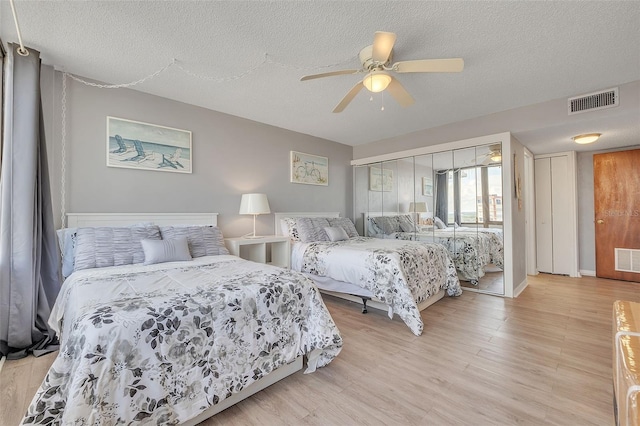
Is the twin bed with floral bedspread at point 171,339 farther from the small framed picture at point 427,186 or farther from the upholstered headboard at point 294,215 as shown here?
the small framed picture at point 427,186

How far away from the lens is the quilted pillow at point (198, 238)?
9.05ft

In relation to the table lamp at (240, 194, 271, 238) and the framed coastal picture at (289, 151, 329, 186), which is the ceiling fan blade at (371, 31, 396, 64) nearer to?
the table lamp at (240, 194, 271, 238)

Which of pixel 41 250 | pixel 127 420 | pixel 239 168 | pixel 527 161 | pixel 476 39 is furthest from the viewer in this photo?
pixel 527 161

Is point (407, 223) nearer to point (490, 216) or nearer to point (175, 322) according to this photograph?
point (490, 216)

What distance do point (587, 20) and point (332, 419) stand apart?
3.11 m

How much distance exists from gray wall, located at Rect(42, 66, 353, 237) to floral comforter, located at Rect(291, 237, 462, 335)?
1.18 metres

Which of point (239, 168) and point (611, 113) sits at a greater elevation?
point (611, 113)

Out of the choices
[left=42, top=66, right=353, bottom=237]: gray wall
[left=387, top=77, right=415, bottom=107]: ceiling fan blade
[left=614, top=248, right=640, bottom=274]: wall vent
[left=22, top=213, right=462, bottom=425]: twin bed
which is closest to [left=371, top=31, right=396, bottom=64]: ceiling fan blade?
[left=387, top=77, right=415, bottom=107]: ceiling fan blade

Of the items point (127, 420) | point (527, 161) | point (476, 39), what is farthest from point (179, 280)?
point (527, 161)

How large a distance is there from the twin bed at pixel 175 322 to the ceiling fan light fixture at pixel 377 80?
5.36 ft

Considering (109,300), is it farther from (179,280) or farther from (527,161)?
(527,161)

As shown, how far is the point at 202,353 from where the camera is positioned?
1.41 metres

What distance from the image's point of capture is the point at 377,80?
2219mm

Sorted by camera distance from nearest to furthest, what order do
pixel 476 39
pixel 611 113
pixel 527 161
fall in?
pixel 476 39 < pixel 611 113 < pixel 527 161
